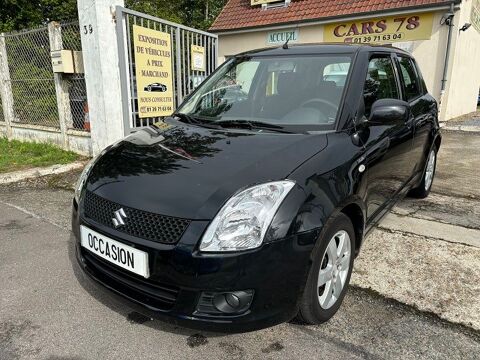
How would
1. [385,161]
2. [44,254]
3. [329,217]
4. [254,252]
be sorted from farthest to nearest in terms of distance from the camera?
[44,254] → [385,161] → [329,217] → [254,252]

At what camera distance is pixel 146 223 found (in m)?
1.95

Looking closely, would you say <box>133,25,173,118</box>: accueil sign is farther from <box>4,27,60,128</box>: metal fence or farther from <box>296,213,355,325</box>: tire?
<box>296,213,355,325</box>: tire

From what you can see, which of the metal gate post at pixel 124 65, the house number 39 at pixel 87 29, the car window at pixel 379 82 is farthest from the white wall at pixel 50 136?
the car window at pixel 379 82

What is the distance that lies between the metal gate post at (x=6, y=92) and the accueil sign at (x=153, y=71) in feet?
11.6

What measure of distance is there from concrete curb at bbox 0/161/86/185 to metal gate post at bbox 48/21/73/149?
0.98m

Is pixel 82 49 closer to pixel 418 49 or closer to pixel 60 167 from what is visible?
pixel 60 167

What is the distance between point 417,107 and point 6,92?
762cm

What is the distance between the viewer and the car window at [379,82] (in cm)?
289

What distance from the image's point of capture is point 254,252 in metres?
1.81

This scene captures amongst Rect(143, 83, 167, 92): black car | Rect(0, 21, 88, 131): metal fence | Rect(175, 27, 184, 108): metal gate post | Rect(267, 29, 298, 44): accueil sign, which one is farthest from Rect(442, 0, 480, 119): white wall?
Rect(0, 21, 88, 131): metal fence

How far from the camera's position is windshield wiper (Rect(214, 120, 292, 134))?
8.60 feet

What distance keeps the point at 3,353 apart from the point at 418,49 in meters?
11.9

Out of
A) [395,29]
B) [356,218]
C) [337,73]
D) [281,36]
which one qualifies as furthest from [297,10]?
[356,218]

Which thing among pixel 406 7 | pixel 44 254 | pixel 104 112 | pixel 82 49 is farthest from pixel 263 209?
pixel 406 7
